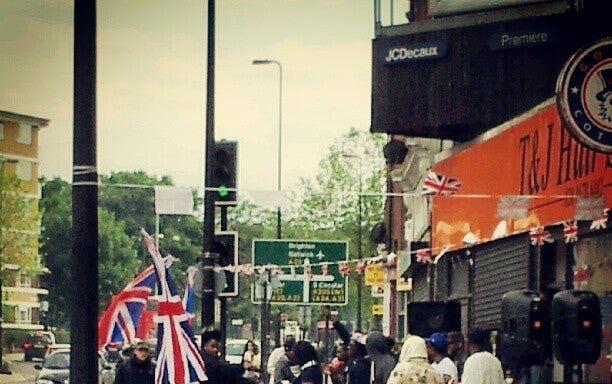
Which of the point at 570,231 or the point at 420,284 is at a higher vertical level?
the point at 570,231

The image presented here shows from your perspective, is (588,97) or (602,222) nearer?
(588,97)

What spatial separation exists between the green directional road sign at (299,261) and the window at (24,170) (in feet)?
233

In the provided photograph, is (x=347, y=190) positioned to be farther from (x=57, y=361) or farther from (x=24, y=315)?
(x=24, y=315)

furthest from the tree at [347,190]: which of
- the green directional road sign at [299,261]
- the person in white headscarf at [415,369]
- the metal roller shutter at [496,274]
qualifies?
the person in white headscarf at [415,369]

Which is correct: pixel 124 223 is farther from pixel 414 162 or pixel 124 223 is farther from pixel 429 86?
pixel 429 86

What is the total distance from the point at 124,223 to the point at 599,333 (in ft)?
396

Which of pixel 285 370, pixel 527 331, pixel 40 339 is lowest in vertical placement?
pixel 40 339

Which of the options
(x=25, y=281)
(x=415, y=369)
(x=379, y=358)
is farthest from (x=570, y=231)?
(x=25, y=281)

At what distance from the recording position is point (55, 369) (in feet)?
154

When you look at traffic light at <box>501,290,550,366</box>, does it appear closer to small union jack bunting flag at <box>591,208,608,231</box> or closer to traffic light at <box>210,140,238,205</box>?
small union jack bunting flag at <box>591,208,608,231</box>

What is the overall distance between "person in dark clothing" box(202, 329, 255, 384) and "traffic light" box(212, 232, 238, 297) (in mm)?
8510

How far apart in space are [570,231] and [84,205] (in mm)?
9367

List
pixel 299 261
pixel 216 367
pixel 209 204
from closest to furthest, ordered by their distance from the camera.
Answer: pixel 216 367 → pixel 209 204 → pixel 299 261

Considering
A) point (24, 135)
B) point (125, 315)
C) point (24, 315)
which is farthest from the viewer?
point (24, 135)
